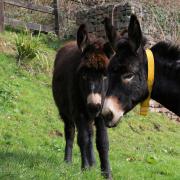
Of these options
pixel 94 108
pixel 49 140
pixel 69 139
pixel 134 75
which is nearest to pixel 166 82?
pixel 134 75

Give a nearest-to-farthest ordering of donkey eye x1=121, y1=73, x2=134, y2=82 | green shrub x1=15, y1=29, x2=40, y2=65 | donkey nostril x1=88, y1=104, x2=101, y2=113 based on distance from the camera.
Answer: donkey eye x1=121, y1=73, x2=134, y2=82 → donkey nostril x1=88, y1=104, x2=101, y2=113 → green shrub x1=15, y1=29, x2=40, y2=65

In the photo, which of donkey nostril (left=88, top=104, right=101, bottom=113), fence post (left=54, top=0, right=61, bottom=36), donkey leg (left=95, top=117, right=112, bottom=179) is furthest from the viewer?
fence post (left=54, top=0, right=61, bottom=36)

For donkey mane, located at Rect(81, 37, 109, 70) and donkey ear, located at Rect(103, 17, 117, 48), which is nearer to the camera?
donkey ear, located at Rect(103, 17, 117, 48)

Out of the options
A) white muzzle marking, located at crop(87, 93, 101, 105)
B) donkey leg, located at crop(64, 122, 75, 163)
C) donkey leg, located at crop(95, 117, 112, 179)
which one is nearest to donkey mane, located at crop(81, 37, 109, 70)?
white muzzle marking, located at crop(87, 93, 101, 105)

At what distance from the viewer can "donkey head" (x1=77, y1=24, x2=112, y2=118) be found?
6.08m

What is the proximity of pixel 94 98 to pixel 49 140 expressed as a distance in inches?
116

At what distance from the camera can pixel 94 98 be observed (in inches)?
238

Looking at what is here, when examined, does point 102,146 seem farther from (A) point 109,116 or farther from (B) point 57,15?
(B) point 57,15

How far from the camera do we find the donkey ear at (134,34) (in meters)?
4.20

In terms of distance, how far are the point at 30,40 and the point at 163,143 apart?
435 centimetres

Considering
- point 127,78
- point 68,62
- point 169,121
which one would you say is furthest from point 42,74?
point 127,78

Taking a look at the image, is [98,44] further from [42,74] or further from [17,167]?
[42,74]

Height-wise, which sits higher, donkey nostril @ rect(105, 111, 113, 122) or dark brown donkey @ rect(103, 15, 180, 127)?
dark brown donkey @ rect(103, 15, 180, 127)

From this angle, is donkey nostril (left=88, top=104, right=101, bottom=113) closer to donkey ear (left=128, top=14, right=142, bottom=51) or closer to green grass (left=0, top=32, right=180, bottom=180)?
green grass (left=0, top=32, right=180, bottom=180)
